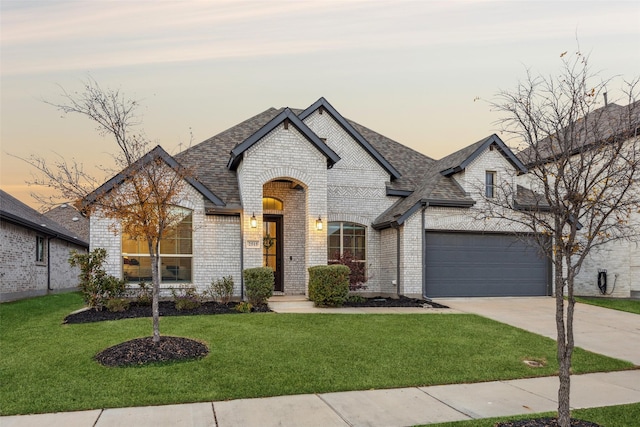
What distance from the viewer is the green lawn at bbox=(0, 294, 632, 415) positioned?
21.2 ft

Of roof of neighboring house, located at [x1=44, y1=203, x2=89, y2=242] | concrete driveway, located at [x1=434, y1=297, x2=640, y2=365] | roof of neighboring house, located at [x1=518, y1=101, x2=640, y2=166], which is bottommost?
concrete driveway, located at [x1=434, y1=297, x2=640, y2=365]

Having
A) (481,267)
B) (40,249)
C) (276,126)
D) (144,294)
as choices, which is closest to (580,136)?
(276,126)

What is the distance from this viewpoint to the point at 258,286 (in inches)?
531

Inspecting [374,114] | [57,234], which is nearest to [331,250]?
[374,114]

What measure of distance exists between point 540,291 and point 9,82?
19.8 metres

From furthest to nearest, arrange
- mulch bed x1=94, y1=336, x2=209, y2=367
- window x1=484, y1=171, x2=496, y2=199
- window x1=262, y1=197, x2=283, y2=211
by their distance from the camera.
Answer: window x1=484, y1=171, x2=496, y2=199 < window x1=262, y1=197, x2=283, y2=211 < mulch bed x1=94, y1=336, x2=209, y2=367

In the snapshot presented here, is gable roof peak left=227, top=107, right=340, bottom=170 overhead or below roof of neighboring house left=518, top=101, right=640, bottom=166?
overhead

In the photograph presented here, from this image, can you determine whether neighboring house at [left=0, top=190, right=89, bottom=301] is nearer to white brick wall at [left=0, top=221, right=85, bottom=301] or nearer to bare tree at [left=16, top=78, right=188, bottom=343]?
white brick wall at [left=0, top=221, right=85, bottom=301]

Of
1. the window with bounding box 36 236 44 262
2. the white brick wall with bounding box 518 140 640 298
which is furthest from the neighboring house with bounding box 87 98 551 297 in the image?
the window with bounding box 36 236 44 262

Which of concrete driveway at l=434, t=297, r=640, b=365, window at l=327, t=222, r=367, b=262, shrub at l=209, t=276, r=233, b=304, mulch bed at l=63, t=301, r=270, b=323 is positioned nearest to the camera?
concrete driveway at l=434, t=297, r=640, b=365

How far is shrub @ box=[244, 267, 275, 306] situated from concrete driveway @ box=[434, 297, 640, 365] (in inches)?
223

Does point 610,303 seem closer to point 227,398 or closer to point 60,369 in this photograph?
point 227,398

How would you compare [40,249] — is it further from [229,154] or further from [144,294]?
[229,154]

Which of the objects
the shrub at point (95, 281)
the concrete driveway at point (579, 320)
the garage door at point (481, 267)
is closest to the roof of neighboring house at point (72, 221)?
the shrub at point (95, 281)
